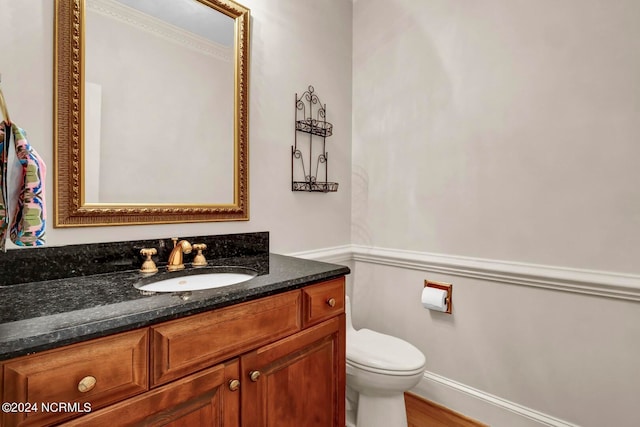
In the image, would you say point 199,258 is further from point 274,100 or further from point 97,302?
point 274,100

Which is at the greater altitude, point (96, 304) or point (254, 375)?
point (96, 304)

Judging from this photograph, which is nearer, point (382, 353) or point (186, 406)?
point (186, 406)

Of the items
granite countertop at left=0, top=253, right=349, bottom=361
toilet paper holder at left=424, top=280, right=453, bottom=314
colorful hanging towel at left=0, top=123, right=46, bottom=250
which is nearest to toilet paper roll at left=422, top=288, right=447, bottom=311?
toilet paper holder at left=424, top=280, right=453, bottom=314

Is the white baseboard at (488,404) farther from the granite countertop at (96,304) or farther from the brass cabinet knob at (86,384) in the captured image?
the brass cabinet knob at (86,384)

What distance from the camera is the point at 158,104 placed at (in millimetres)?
1354

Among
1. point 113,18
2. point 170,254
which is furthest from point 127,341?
point 113,18

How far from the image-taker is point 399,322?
2.02m

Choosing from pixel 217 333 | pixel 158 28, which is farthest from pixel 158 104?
pixel 217 333

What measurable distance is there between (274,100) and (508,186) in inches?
50.2

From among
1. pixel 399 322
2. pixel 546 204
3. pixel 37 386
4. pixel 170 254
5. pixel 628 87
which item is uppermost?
pixel 628 87

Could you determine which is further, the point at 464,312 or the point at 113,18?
the point at 464,312

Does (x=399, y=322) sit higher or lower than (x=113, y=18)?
lower

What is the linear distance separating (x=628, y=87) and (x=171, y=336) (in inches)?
72.5

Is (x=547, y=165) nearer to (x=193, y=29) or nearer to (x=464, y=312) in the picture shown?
(x=464, y=312)
